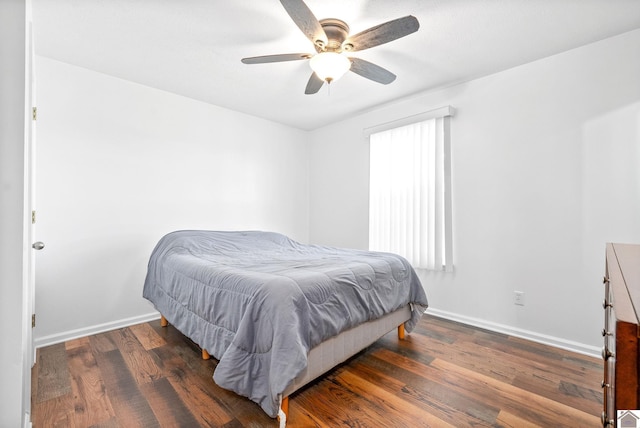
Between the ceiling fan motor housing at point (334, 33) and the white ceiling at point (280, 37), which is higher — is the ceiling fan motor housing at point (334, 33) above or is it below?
below

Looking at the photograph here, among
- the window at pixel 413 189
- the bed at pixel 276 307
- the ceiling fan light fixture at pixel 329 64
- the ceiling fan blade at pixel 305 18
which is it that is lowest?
the bed at pixel 276 307

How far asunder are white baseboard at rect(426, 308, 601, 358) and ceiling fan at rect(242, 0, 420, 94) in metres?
2.38

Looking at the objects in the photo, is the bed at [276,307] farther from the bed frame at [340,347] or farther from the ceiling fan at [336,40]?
the ceiling fan at [336,40]

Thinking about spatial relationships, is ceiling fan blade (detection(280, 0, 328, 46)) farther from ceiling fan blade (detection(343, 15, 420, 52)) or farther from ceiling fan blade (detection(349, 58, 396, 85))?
ceiling fan blade (detection(349, 58, 396, 85))

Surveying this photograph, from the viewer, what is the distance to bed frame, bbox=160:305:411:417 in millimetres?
1546

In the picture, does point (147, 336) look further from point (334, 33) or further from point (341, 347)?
point (334, 33)

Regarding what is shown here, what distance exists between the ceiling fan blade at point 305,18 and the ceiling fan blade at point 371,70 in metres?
0.34

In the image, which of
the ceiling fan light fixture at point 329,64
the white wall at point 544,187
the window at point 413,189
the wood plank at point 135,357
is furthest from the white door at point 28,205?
the white wall at point 544,187

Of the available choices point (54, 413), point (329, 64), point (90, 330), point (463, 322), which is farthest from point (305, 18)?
point (90, 330)

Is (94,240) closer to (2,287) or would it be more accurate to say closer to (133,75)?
(133,75)

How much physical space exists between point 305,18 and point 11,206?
158cm

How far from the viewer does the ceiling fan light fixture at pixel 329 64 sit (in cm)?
190

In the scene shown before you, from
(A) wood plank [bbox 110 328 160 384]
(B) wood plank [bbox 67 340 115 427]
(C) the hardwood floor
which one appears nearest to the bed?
(C) the hardwood floor

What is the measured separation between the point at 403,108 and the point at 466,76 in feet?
2.44
